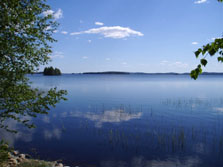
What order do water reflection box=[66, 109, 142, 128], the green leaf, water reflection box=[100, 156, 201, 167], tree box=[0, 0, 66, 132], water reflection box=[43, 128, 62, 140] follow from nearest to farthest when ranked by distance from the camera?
1. the green leaf
2. tree box=[0, 0, 66, 132]
3. water reflection box=[100, 156, 201, 167]
4. water reflection box=[43, 128, 62, 140]
5. water reflection box=[66, 109, 142, 128]

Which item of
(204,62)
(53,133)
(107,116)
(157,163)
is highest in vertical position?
(204,62)

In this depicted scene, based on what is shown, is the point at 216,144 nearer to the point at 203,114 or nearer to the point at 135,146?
the point at 135,146

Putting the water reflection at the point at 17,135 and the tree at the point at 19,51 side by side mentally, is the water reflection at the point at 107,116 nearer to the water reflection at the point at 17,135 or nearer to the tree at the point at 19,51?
the water reflection at the point at 17,135

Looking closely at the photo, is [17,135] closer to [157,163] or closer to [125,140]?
[125,140]

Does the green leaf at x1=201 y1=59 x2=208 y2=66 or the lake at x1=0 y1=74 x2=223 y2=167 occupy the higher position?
the green leaf at x1=201 y1=59 x2=208 y2=66

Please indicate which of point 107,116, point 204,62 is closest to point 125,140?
point 107,116

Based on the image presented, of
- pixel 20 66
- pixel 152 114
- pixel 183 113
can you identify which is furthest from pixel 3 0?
pixel 183 113

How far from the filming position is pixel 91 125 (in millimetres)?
28078

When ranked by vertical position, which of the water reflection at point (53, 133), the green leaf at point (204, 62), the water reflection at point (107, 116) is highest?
the green leaf at point (204, 62)

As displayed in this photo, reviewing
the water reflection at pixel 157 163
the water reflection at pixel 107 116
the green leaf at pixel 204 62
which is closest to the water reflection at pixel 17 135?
the water reflection at pixel 107 116

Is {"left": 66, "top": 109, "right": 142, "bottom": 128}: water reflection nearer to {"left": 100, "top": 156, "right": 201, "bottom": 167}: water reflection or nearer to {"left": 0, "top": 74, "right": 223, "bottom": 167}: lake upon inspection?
{"left": 0, "top": 74, "right": 223, "bottom": 167}: lake

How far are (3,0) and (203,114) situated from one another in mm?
35047

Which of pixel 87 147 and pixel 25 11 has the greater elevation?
pixel 25 11

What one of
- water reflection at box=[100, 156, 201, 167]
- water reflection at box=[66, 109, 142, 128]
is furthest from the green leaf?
water reflection at box=[66, 109, 142, 128]
